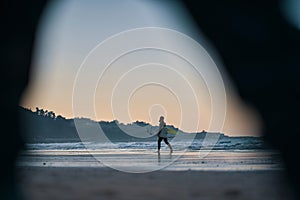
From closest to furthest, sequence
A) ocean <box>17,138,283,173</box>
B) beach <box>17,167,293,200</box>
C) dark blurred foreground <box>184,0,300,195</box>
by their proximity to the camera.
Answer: dark blurred foreground <box>184,0,300,195</box> < beach <box>17,167,293,200</box> < ocean <box>17,138,283,173</box>

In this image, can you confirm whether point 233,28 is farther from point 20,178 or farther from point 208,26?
point 20,178

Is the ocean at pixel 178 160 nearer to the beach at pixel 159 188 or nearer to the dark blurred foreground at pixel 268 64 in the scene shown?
the dark blurred foreground at pixel 268 64

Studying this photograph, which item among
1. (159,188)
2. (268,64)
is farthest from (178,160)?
(268,64)

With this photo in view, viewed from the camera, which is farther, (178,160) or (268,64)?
(178,160)

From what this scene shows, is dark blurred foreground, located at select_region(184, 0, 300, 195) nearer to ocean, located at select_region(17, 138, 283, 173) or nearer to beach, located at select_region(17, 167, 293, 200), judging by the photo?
ocean, located at select_region(17, 138, 283, 173)

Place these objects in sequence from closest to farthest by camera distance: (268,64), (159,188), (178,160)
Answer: (268,64)
(159,188)
(178,160)

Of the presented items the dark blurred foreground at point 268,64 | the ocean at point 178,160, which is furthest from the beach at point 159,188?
the dark blurred foreground at point 268,64

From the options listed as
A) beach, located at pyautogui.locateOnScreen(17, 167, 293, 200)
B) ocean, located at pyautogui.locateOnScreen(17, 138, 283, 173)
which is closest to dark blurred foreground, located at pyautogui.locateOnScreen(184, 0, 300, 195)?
ocean, located at pyautogui.locateOnScreen(17, 138, 283, 173)

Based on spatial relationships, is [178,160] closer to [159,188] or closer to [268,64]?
[159,188]

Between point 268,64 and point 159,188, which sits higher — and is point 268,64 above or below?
above

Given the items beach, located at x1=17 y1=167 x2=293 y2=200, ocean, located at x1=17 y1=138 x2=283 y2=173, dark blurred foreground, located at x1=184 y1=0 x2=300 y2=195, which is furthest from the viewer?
ocean, located at x1=17 y1=138 x2=283 y2=173

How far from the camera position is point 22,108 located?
126 inches

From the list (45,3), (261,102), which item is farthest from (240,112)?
(45,3)

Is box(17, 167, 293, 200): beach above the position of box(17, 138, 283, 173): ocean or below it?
below
